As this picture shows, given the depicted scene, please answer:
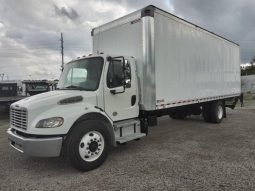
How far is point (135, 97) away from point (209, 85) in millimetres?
4257

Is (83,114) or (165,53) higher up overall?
(165,53)

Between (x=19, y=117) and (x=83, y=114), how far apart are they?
129cm

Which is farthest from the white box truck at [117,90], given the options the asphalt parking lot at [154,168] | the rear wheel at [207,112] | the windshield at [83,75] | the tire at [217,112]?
the tire at [217,112]

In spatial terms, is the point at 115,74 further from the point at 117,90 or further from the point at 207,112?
the point at 207,112

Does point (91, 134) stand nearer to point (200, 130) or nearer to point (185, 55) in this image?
point (185, 55)

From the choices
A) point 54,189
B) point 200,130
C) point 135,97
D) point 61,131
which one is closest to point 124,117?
point 135,97

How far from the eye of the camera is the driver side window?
5848 mm

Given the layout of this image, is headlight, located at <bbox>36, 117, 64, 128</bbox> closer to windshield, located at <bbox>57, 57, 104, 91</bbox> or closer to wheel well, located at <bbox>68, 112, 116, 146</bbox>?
wheel well, located at <bbox>68, 112, 116, 146</bbox>

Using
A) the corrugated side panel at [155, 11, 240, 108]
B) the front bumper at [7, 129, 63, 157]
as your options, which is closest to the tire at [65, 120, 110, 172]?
the front bumper at [7, 129, 63, 157]

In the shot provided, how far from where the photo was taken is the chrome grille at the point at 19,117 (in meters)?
5.04

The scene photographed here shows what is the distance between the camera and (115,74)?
19.4ft

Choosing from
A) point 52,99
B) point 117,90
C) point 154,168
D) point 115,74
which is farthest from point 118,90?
point 154,168

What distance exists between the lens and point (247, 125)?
10430 millimetres

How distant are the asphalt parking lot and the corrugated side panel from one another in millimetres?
1377
